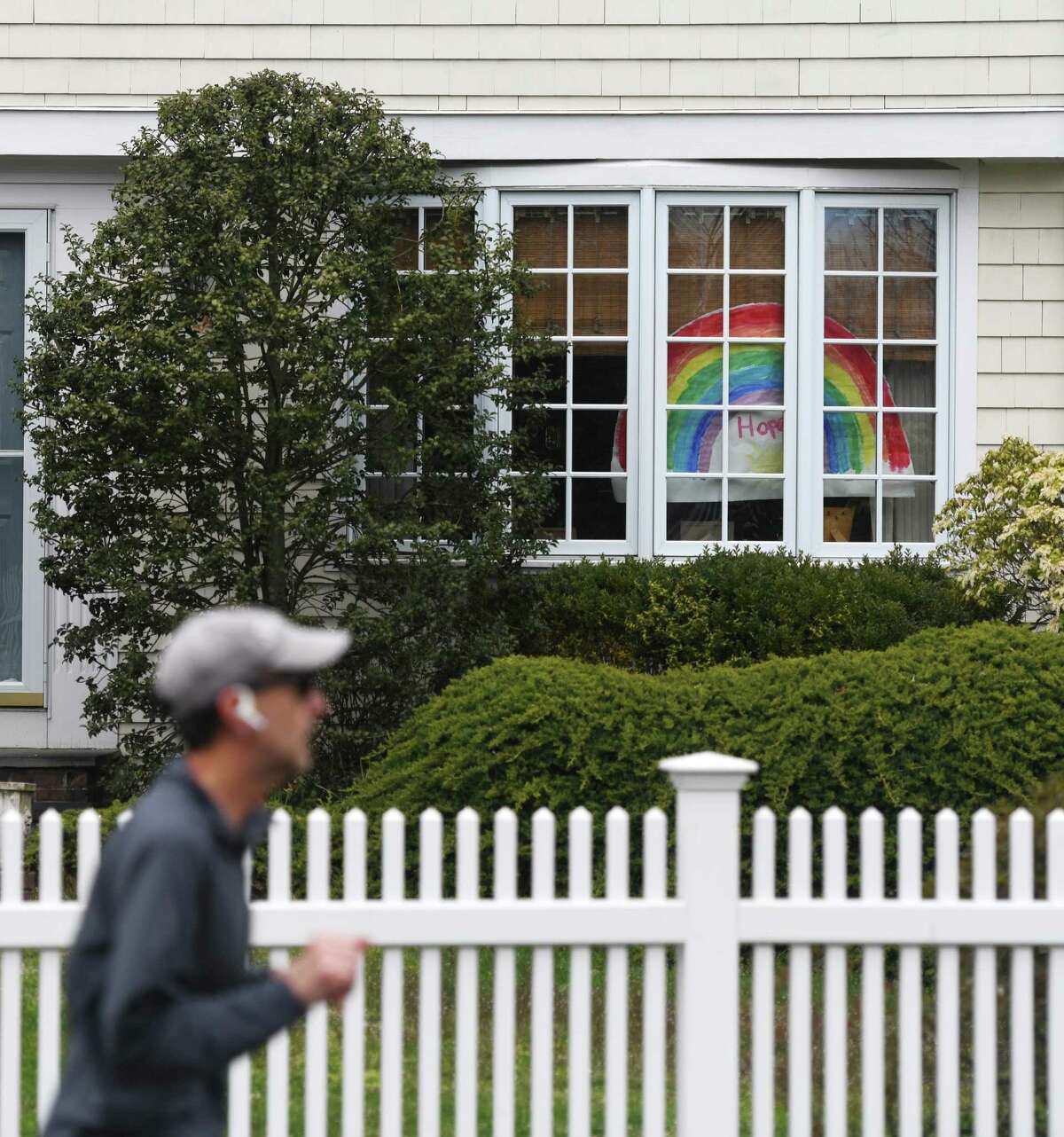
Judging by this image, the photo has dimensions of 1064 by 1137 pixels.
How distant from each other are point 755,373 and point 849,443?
68 cm

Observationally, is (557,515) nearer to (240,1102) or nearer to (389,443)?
(389,443)

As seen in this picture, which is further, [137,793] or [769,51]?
[769,51]

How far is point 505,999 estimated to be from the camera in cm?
385

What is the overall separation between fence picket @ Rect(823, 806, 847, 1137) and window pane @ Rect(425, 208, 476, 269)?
4827mm

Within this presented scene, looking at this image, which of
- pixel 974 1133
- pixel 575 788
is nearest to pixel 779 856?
pixel 575 788

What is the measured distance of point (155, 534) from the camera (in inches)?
303

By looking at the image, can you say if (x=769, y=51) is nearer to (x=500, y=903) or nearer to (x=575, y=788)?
(x=575, y=788)

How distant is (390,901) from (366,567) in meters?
4.21

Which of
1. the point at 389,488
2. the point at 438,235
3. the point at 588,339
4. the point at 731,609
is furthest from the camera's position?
the point at 588,339

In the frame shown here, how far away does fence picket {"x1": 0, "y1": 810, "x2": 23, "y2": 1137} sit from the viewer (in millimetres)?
3760

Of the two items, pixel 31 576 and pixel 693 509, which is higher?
pixel 693 509

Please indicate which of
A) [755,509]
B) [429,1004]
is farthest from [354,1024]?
[755,509]

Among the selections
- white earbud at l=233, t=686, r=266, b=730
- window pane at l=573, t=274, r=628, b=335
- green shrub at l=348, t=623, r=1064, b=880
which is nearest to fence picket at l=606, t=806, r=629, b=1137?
white earbud at l=233, t=686, r=266, b=730

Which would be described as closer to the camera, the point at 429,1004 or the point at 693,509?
the point at 429,1004
